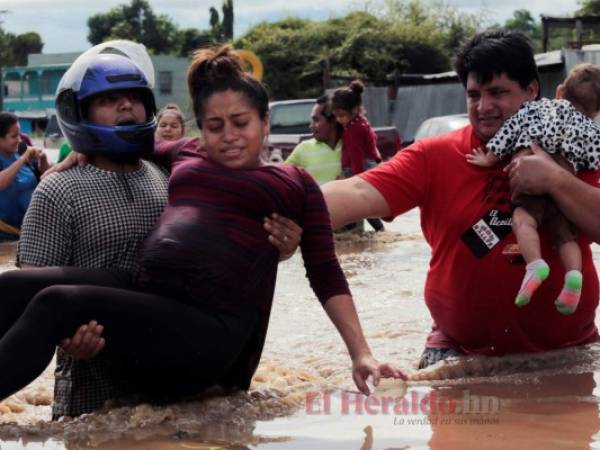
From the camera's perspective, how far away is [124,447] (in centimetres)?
396

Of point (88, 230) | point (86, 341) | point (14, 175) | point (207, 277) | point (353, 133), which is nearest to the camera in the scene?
point (86, 341)

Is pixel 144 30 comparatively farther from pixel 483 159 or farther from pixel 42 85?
pixel 483 159

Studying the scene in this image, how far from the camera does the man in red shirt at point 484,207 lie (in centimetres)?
497

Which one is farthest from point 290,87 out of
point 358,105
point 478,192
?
point 478,192

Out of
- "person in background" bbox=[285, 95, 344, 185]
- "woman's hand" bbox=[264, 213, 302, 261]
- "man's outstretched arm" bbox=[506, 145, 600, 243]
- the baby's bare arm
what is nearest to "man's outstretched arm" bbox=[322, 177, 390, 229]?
the baby's bare arm

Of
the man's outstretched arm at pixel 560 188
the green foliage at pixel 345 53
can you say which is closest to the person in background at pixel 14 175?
the man's outstretched arm at pixel 560 188

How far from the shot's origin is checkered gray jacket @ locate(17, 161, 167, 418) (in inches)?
164

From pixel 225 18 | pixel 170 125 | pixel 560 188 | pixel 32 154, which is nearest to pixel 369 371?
pixel 560 188

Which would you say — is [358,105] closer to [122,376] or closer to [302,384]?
[302,384]

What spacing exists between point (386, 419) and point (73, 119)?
1.59 metres

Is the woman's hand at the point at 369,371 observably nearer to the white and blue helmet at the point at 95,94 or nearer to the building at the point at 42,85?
the white and blue helmet at the point at 95,94

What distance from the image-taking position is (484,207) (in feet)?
16.5

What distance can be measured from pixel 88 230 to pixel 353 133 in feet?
28.3

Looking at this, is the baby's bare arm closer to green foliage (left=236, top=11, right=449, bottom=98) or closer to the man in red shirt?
the man in red shirt
